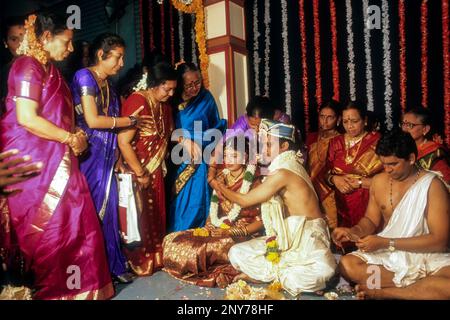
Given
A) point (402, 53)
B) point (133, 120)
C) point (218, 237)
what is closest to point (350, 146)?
point (402, 53)

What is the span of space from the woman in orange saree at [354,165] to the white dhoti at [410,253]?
857 millimetres

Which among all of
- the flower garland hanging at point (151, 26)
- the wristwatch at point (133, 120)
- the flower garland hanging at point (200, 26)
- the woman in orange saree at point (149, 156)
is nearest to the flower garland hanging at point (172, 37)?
the flower garland hanging at point (151, 26)

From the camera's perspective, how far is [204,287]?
310cm

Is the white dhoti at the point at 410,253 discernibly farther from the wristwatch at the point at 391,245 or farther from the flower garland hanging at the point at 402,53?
the flower garland hanging at the point at 402,53

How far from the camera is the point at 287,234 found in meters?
2.92

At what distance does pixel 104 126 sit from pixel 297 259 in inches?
66.0

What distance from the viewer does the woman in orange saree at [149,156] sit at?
3.33m

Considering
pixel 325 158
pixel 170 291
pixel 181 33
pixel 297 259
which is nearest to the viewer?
pixel 297 259

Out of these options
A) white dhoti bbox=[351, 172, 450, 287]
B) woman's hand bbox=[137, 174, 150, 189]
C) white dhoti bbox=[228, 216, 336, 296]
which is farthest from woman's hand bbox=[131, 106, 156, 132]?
white dhoti bbox=[351, 172, 450, 287]

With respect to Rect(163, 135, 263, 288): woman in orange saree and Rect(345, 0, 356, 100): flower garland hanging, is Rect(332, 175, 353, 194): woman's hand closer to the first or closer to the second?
Rect(163, 135, 263, 288): woman in orange saree

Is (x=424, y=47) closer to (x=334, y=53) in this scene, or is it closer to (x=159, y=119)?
(x=334, y=53)

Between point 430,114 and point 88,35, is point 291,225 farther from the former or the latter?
point 88,35

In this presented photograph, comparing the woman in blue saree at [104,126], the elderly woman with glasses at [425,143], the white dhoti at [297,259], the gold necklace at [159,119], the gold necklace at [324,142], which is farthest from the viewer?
the gold necklace at [324,142]

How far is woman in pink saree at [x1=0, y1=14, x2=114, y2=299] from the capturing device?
2660 millimetres
